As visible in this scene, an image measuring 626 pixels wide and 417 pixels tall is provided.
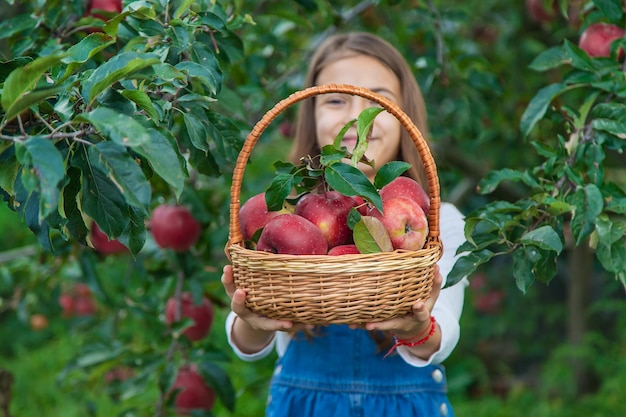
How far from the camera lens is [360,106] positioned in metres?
1.40

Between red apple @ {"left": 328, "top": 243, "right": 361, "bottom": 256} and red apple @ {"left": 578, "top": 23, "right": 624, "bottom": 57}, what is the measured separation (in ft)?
2.54

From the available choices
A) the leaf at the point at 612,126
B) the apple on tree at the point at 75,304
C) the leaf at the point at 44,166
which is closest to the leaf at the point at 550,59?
the leaf at the point at 612,126

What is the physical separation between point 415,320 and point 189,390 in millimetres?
792

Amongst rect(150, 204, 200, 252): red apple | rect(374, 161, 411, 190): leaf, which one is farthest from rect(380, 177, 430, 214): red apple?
rect(150, 204, 200, 252): red apple

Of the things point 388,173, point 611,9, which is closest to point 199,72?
point 388,173

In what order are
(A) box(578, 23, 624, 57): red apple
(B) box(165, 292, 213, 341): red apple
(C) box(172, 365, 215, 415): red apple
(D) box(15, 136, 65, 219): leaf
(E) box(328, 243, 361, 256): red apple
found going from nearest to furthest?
(D) box(15, 136, 65, 219): leaf
(E) box(328, 243, 361, 256): red apple
(A) box(578, 23, 624, 57): red apple
(C) box(172, 365, 215, 415): red apple
(B) box(165, 292, 213, 341): red apple

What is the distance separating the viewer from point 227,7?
5.08ft

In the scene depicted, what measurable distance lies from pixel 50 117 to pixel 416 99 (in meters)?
0.83

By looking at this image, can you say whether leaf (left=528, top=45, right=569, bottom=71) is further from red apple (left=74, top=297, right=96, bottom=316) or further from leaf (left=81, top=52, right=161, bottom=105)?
red apple (left=74, top=297, right=96, bottom=316)

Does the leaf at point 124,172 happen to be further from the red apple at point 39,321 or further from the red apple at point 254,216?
the red apple at point 39,321

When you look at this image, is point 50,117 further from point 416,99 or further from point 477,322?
point 477,322

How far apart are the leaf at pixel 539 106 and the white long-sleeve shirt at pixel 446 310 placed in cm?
22

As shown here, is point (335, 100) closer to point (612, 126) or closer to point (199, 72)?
point (199, 72)

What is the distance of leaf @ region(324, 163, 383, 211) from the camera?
1033 millimetres
